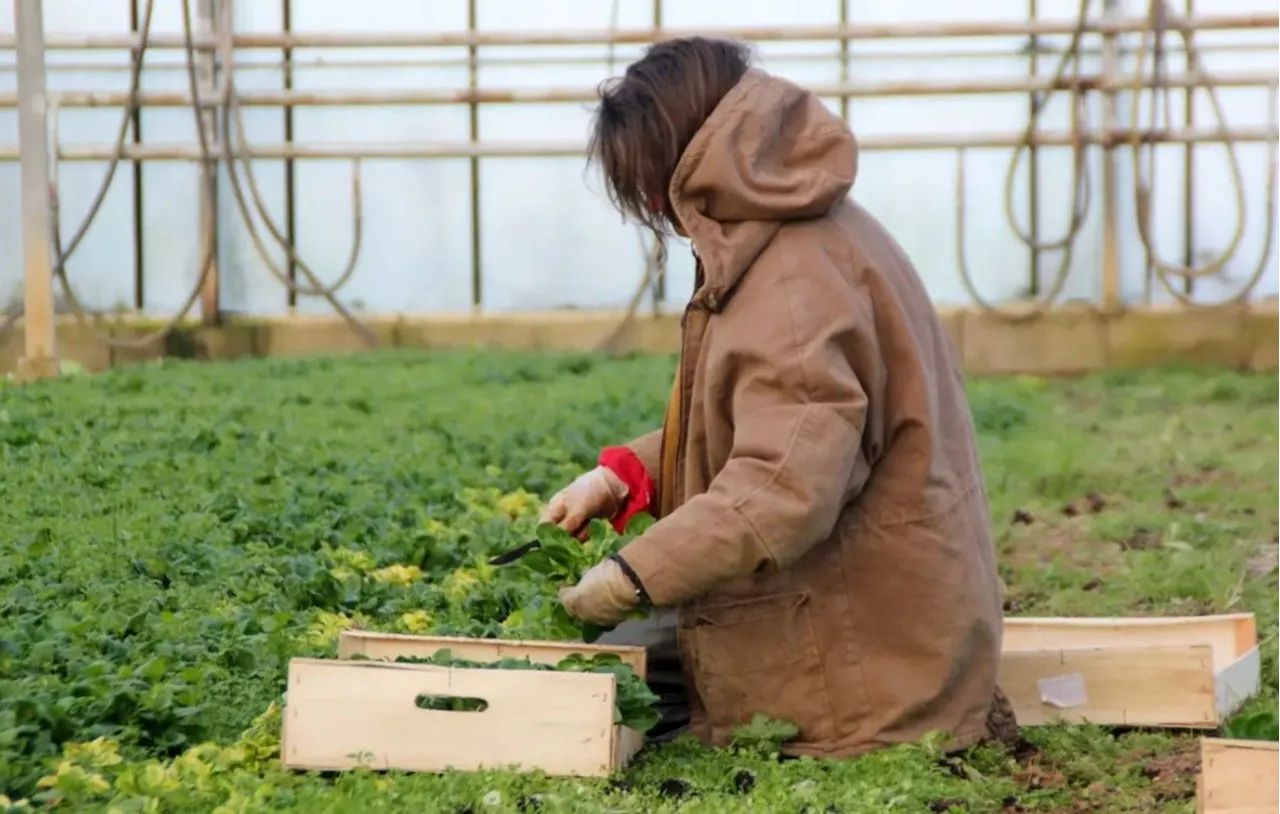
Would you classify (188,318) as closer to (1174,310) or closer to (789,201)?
(1174,310)

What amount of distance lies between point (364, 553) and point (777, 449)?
2.17 m

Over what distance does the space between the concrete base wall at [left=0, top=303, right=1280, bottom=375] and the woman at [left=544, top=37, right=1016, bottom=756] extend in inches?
310

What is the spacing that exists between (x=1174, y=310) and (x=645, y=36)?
367cm

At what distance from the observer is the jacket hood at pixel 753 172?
3471mm

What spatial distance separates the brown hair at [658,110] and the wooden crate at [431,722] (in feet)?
3.11

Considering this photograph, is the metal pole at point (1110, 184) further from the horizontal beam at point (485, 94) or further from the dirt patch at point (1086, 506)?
the dirt patch at point (1086, 506)

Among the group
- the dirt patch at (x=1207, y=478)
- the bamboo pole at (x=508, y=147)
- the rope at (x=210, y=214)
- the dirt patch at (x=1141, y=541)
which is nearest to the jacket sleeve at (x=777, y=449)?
the dirt patch at (x=1141, y=541)

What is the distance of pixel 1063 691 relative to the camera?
13.3 ft

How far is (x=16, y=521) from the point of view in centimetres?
521

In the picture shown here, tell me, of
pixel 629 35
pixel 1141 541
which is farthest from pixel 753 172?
pixel 629 35

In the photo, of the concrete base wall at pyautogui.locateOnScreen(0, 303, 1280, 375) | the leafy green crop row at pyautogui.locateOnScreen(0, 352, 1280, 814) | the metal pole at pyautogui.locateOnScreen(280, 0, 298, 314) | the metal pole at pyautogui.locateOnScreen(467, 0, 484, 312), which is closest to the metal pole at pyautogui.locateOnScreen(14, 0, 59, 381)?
the leafy green crop row at pyautogui.locateOnScreen(0, 352, 1280, 814)

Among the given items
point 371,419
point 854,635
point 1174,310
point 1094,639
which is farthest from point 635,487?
point 1174,310

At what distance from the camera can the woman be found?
3.45 m

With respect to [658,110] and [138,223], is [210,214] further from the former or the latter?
[658,110]
